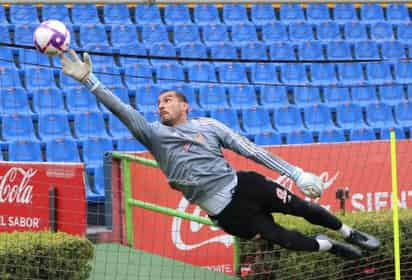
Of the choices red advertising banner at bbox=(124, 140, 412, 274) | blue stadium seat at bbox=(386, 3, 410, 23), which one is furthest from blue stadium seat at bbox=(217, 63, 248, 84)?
red advertising banner at bbox=(124, 140, 412, 274)

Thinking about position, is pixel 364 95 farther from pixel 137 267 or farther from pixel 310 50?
pixel 137 267

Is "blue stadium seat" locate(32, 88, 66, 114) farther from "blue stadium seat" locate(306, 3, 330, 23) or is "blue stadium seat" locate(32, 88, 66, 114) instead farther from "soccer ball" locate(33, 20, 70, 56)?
"soccer ball" locate(33, 20, 70, 56)

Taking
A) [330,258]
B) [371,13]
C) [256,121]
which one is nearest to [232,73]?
[256,121]

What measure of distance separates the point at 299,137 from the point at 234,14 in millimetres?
2752

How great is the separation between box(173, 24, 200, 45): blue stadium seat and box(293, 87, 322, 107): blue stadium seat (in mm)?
1680

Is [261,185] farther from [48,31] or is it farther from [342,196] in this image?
[342,196]

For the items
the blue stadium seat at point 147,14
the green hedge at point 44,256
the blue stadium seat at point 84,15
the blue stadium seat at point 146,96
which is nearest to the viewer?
the green hedge at point 44,256

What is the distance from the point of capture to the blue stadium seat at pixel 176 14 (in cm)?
1535

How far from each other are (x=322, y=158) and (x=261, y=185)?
354cm

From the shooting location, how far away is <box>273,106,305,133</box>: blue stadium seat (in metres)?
14.3

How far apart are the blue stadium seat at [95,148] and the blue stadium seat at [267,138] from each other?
2.15 metres

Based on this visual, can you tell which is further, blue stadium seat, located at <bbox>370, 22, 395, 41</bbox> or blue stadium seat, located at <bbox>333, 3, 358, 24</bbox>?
blue stadium seat, located at <bbox>333, 3, 358, 24</bbox>

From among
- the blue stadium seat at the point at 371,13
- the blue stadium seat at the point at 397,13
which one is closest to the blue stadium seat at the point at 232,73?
the blue stadium seat at the point at 371,13

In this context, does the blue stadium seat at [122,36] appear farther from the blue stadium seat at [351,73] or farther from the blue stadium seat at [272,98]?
the blue stadium seat at [351,73]
